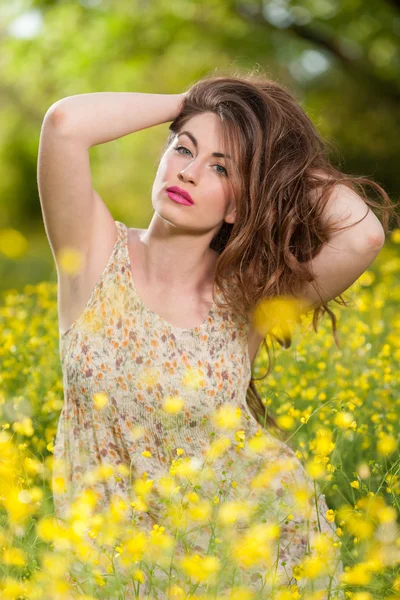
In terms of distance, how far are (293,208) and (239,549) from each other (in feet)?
3.84

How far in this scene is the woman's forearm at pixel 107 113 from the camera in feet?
6.70

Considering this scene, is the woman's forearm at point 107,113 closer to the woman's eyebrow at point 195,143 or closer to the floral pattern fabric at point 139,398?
the woman's eyebrow at point 195,143

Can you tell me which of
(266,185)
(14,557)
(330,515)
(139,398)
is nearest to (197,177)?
(266,185)

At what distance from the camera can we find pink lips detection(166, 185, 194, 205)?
2131 millimetres

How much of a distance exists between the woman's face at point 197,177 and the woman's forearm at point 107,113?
11 cm

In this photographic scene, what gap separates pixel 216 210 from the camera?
7.27ft

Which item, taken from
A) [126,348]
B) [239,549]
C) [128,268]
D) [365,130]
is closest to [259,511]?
[239,549]

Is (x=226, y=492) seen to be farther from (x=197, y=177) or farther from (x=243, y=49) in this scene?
(x=243, y=49)

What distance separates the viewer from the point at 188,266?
2.34m

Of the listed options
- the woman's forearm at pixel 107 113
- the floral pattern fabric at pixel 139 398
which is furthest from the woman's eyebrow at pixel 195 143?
the floral pattern fabric at pixel 139 398

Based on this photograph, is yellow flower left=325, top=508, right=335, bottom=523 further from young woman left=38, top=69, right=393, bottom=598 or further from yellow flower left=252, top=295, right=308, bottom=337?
yellow flower left=252, top=295, right=308, bottom=337

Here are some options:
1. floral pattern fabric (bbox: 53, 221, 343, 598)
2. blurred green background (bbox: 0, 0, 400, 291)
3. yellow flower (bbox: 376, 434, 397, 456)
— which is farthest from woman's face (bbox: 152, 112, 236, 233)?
blurred green background (bbox: 0, 0, 400, 291)

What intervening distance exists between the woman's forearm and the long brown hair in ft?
0.27

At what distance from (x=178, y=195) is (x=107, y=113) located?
308 millimetres
